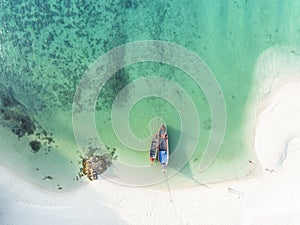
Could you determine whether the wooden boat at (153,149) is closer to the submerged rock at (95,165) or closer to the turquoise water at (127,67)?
the turquoise water at (127,67)

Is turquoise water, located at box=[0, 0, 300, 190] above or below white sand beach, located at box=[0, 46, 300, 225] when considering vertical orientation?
above

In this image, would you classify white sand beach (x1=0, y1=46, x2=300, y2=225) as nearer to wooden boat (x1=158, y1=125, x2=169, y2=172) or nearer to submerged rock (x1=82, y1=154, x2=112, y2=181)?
submerged rock (x1=82, y1=154, x2=112, y2=181)

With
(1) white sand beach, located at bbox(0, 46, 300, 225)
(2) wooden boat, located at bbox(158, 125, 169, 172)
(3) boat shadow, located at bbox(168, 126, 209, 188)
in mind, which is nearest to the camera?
(1) white sand beach, located at bbox(0, 46, 300, 225)

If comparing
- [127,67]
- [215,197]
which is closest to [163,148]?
[215,197]

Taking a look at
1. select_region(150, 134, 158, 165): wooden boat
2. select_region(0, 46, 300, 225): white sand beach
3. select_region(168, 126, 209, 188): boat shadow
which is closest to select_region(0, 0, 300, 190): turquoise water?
select_region(168, 126, 209, 188): boat shadow

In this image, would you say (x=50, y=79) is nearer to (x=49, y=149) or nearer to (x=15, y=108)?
(x=15, y=108)

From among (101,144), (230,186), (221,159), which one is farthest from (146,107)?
(230,186)
